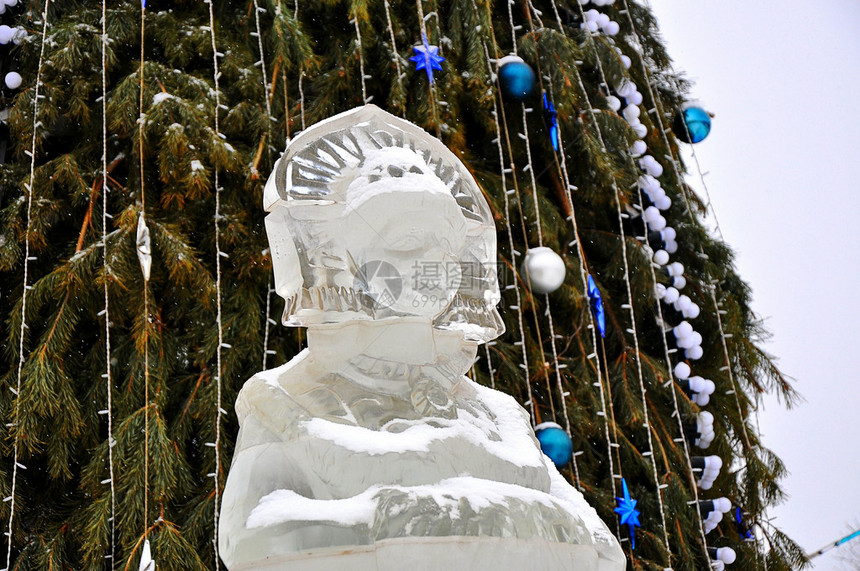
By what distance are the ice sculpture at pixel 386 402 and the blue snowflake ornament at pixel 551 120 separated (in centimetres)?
134

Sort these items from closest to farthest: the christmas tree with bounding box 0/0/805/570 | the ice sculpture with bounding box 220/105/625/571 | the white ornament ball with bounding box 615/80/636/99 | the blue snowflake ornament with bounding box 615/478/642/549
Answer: the ice sculpture with bounding box 220/105/625/571 < the christmas tree with bounding box 0/0/805/570 < the blue snowflake ornament with bounding box 615/478/642/549 < the white ornament ball with bounding box 615/80/636/99

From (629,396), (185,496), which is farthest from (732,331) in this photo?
(185,496)

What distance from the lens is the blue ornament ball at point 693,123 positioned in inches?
112

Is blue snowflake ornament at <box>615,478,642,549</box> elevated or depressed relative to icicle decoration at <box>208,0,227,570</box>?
depressed

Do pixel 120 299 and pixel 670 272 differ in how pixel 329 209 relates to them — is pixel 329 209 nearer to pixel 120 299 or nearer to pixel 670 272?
pixel 120 299

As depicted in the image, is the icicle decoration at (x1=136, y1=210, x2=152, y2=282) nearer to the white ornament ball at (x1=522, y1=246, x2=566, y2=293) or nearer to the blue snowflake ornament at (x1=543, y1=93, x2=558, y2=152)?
the white ornament ball at (x1=522, y1=246, x2=566, y2=293)

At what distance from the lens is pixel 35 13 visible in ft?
7.66

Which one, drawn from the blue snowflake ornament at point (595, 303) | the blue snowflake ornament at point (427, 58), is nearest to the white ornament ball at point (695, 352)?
the blue snowflake ornament at point (595, 303)

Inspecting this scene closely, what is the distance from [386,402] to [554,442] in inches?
39.6

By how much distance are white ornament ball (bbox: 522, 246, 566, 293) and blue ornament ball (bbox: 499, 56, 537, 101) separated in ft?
1.44

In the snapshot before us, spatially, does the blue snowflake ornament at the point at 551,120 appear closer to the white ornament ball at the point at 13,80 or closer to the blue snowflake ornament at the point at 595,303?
the blue snowflake ornament at the point at 595,303

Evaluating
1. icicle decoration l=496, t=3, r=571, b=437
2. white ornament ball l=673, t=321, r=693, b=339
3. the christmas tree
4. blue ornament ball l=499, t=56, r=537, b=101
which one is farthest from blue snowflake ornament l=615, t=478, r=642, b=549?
blue ornament ball l=499, t=56, r=537, b=101

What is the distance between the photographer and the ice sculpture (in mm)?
979

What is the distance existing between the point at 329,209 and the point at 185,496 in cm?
118
